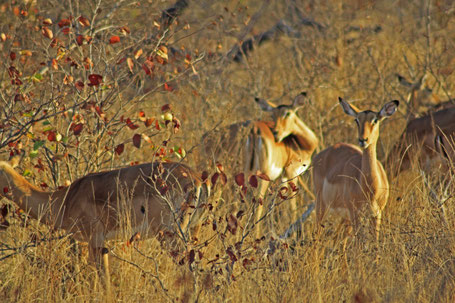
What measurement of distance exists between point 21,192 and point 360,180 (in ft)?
8.60

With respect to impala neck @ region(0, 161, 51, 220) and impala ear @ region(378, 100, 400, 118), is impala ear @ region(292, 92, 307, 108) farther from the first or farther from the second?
impala neck @ region(0, 161, 51, 220)

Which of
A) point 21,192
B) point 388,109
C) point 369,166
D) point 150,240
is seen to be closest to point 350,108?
point 388,109

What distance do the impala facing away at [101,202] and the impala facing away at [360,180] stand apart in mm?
1283

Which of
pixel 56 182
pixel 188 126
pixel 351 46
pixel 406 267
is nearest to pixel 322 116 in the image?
pixel 351 46

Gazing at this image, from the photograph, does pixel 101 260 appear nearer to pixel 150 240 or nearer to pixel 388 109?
pixel 150 240

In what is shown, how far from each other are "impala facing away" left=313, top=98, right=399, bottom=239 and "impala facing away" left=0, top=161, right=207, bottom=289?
1.28 meters

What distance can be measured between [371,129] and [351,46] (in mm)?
4789

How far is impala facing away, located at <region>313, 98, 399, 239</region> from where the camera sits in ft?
17.7

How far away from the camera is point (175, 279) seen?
401 centimetres

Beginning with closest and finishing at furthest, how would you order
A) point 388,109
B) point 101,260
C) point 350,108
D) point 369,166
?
1. point 101,260
2. point 369,166
3. point 388,109
4. point 350,108

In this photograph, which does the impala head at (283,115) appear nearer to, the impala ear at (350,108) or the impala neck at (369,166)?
the impala ear at (350,108)

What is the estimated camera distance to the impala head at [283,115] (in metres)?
7.65

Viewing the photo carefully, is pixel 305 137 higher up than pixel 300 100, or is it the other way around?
pixel 300 100

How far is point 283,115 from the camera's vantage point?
771 centimetres
